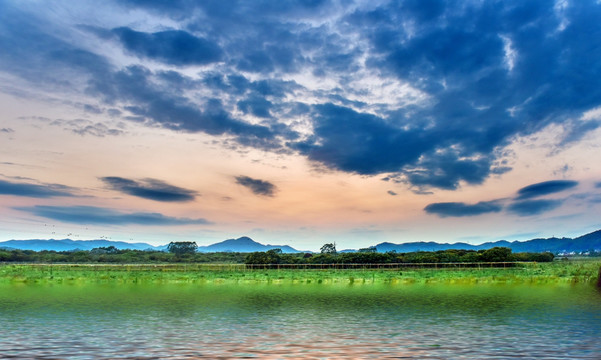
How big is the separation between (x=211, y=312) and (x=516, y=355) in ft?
54.8

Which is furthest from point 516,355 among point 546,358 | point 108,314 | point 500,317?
point 108,314

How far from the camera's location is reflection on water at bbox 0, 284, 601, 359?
14.3m

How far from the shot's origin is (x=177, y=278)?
61.3m

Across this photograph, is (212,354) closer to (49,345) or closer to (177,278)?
(49,345)

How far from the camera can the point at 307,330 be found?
61.9 feet

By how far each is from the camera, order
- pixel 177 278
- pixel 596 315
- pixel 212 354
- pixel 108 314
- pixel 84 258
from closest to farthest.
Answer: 1. pixel 212 354
2. pixel 596 315
3. pixel 108 314
4. pixel 177 278
5. pixel 84 258

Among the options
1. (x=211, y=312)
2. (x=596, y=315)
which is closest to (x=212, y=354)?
(x=211, y=312)

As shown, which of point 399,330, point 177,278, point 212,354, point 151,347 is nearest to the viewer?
point 212,354

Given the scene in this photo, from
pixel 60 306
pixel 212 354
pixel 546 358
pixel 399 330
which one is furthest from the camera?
pixel 60 306

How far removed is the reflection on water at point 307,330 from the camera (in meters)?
14.3

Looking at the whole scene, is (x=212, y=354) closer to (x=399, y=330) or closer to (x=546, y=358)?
(x=399, y=330)

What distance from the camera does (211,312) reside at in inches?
999

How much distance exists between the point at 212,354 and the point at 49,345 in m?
5.97

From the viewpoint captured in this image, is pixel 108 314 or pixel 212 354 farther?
pixel 108 314
